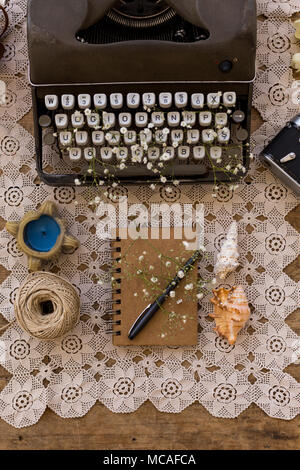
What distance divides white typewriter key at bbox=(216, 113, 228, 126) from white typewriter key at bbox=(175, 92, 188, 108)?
12 cm

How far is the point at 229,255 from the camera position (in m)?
1.88

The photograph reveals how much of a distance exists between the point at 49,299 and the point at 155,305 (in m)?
0.34

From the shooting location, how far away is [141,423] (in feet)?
6.33

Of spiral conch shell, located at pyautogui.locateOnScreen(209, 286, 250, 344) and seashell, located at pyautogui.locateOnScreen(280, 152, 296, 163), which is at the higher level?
seashell, located at pyautogui.locateOnScreen(280, 152, 296, 163)

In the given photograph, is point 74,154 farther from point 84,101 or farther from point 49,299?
point 49,299

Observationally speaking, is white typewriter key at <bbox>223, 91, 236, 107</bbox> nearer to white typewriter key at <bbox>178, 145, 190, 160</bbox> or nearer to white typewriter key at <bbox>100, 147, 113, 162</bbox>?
white typewriter key at <bbox>178, 145, 190, 160</bbox>

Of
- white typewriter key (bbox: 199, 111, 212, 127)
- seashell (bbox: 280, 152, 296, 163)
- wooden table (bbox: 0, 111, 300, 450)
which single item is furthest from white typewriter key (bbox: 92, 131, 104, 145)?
wooden table (bbox: 0, 111, 300, 450)

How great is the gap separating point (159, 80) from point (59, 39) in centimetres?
32

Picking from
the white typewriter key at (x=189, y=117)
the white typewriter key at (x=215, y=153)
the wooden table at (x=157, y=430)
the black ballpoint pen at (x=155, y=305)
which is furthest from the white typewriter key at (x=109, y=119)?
the wooden table at (x=157, y=430)

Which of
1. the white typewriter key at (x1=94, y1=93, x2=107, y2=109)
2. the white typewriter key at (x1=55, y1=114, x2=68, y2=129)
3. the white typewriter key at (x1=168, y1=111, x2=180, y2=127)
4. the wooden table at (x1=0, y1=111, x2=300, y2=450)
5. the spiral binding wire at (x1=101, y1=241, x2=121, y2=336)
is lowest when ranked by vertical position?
the wooden table at (x1=0, y1=111, x2=300, y2=450)

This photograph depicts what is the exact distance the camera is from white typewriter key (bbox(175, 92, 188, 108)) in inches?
70.0

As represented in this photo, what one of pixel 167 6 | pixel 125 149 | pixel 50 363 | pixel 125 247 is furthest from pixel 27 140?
pixel 50 363

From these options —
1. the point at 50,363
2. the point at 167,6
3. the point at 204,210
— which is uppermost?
the point at 167,6

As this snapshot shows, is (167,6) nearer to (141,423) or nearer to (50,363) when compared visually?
(50,363)
